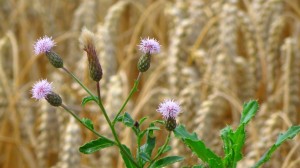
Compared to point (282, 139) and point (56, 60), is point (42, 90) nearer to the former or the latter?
point (56, 60)

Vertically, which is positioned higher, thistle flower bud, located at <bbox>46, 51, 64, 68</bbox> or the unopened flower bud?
thistle flower bud, located at <bbox>46, 51, 64, 68</bbox>

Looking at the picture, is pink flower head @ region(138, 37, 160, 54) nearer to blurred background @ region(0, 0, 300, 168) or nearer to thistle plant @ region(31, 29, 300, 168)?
thistle plant @ region(31, 29, 300, 168)

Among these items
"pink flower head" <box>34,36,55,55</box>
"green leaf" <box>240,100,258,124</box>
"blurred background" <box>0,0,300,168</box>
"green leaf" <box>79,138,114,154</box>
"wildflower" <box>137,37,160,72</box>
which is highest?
"blurred background" <box>0,0,300,168</box>

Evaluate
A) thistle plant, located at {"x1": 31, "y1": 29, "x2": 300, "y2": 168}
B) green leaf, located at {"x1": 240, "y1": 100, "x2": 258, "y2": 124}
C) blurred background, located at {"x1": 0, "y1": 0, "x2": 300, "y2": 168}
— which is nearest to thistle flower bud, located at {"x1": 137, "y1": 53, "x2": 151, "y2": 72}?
thistle plant, located at {"x1": 31, "y1": 29, "x2": 300, "y2": 168}

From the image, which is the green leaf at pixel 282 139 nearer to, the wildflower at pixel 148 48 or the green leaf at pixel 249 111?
the green leaf at pixel 249 111

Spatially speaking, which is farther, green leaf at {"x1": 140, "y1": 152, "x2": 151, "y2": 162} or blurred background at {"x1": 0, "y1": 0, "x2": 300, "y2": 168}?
blurred background at {"x1": 0, "y1": 0, "x2": 300, "y2": 168}

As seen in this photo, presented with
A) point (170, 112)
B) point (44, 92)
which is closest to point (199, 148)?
point (170, 112)

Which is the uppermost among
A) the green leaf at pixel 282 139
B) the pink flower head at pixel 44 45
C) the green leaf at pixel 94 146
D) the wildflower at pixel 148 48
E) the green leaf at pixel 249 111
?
the pink flower head at pixel 44 45

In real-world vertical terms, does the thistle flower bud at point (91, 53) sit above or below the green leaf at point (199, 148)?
above

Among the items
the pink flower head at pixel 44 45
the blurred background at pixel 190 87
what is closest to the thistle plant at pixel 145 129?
the pink flower head at pixel 44 45
